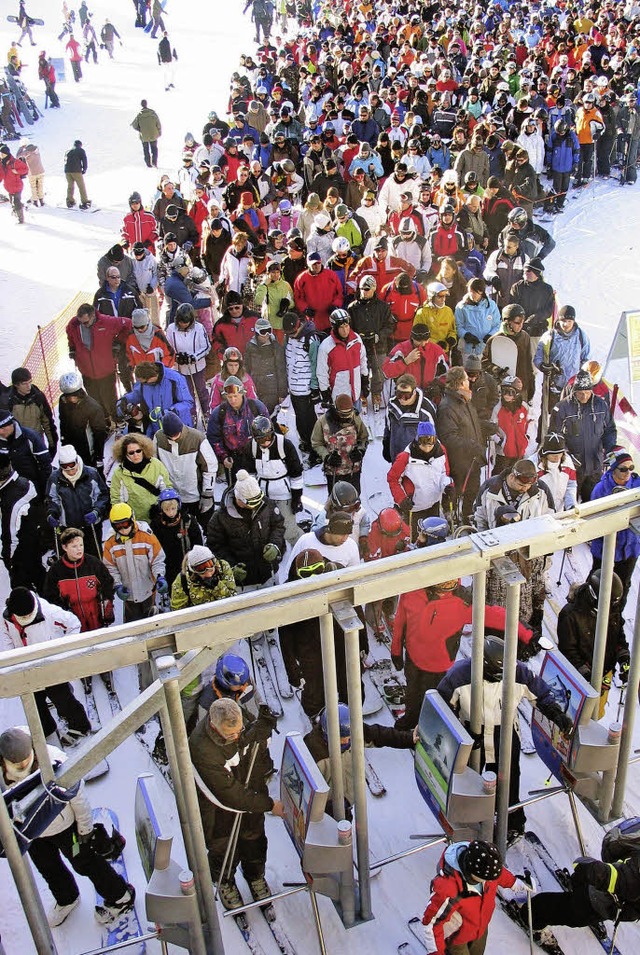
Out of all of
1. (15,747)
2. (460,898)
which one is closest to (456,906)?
(460,898)

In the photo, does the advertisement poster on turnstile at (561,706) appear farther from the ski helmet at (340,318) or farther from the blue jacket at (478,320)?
the blue jacket at (478,320)

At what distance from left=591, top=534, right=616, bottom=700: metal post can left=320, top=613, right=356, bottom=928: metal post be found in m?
1.29

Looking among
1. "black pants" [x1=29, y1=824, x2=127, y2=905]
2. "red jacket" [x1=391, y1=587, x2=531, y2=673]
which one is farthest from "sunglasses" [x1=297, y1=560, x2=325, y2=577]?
"black pants" [x1=29, y1=824, x2=127, y2=905]

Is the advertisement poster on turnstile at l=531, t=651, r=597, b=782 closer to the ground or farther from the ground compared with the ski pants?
farther from the ground

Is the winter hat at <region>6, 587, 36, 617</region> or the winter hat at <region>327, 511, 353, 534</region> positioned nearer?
the winter hat at <region>6, 587, 36, 617</region>

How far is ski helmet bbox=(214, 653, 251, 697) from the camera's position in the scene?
525 cm

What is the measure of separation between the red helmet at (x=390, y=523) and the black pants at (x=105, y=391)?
14.6ft

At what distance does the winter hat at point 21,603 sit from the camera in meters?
5.77

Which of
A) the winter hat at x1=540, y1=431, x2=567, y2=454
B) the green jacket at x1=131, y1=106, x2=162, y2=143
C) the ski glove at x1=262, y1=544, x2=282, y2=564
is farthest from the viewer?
the green jacket at x1=131, y1=106, x2=162, y2=143

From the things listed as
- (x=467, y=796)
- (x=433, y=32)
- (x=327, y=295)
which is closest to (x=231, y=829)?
(x=467, y=796)

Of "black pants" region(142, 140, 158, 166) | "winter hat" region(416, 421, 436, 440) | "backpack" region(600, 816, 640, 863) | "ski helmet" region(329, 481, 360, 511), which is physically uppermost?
"black pants" region(142, 140, 158, 166)

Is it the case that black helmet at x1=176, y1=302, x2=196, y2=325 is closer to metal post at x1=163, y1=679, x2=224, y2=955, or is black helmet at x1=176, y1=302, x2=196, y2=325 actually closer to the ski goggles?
the ski goggles

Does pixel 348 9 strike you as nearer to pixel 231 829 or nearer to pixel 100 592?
pixel 100 592

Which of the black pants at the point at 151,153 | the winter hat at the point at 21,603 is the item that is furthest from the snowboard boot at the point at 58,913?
the black pants at the point at 151,153
